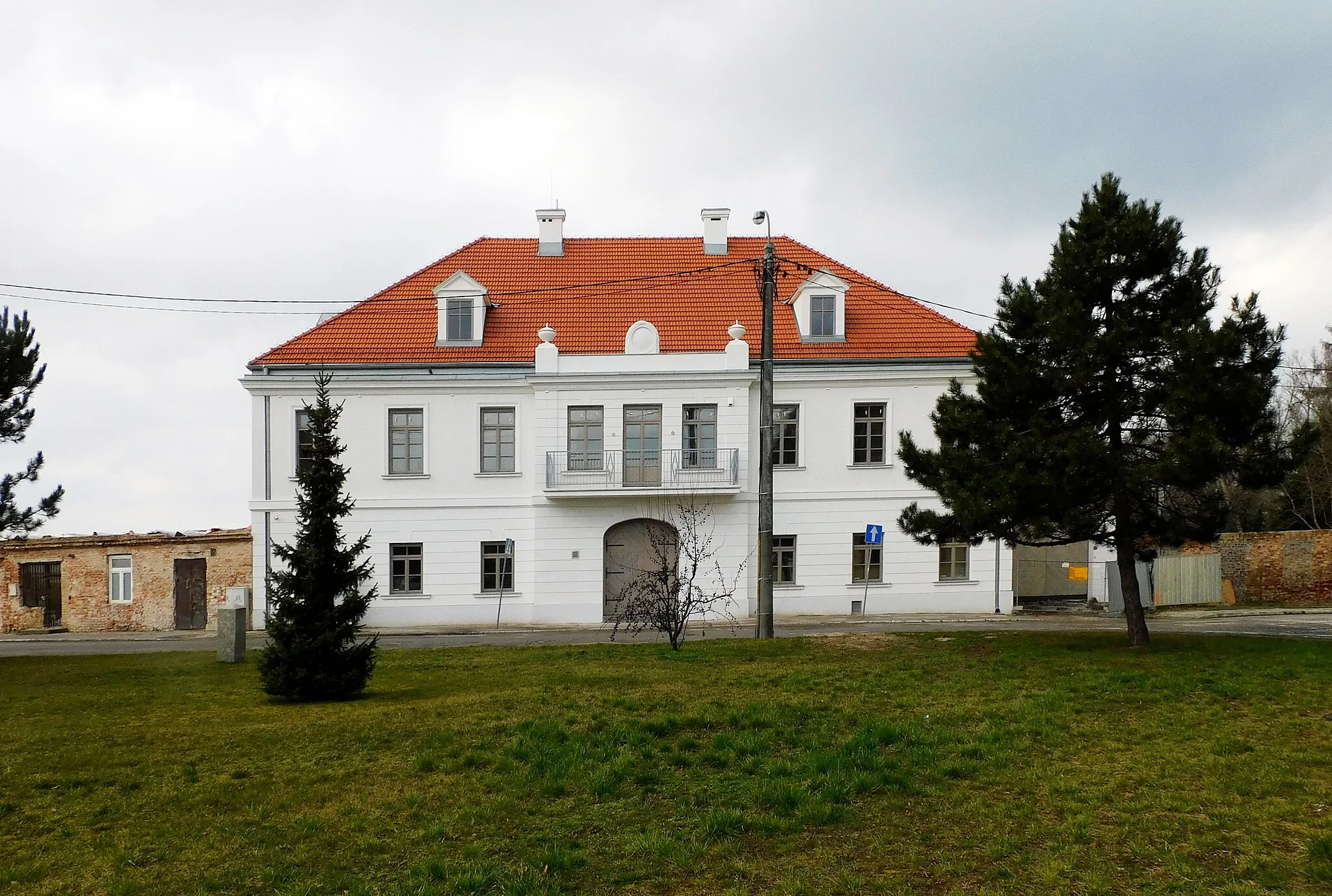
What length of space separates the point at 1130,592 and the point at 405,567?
710 inches

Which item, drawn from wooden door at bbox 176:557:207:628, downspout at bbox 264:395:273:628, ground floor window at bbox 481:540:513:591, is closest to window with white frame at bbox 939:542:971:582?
ground floor window at bbox 481:540:513:591

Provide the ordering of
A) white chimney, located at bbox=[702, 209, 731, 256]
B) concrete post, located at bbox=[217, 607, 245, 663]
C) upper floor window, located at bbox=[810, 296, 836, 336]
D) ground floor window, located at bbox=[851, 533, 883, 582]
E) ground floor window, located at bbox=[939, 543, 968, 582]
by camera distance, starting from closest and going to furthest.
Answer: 1. concrete post, located at bbox=[217, 607, 245, 663]
2. ground floor window, located at bbox=[851, 533, 883, 582]
3. ground floor window, located at bbox=[939, 543, 968, 582]
4. upper floor window, located at bbox=[810, 296, 836, 336]
5. white chimney, located at bbox=[702, 209, 731, 256]

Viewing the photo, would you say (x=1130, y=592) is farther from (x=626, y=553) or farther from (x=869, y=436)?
(x=626, y=553)

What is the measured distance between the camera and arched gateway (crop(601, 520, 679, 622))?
2773cm

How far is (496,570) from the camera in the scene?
28.0 m

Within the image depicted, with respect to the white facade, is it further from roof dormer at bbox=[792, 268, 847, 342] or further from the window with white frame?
roof dormer at bbox=[792, 268, 847, 342]

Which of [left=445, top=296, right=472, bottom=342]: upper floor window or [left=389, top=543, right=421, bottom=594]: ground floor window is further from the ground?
[left=445, top=296, right=472, bottom=342]: upper floor window

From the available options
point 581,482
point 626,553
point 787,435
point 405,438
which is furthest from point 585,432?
point 787,435

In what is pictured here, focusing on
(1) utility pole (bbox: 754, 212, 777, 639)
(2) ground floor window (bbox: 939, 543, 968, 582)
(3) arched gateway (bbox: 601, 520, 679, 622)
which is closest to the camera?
(1) utility pole (bbox: 754, 212, 777, 639)

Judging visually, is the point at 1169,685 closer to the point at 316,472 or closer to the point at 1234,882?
the point at 1234,882

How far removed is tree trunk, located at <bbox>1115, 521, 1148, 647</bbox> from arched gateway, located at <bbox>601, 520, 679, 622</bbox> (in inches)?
517

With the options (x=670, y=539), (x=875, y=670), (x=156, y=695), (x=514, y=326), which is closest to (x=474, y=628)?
(x=670, y=539)

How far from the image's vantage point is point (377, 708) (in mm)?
11461

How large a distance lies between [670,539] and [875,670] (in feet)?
47.5
